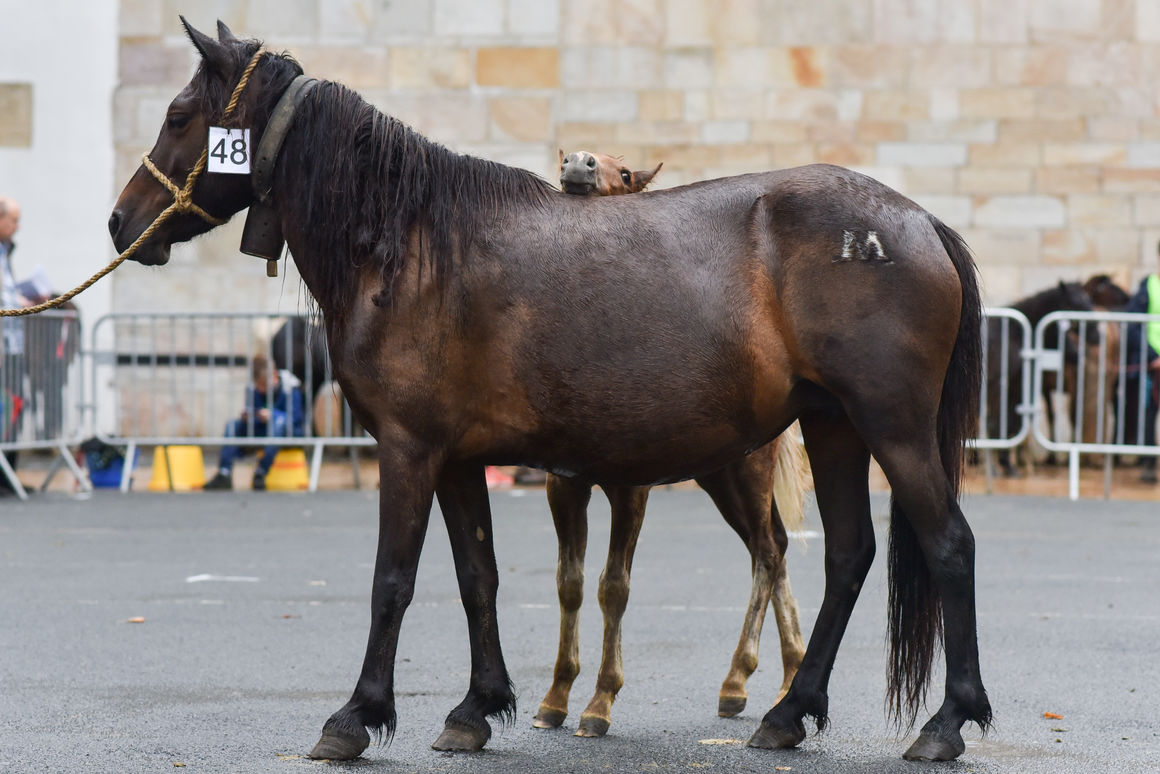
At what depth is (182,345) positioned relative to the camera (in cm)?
1617

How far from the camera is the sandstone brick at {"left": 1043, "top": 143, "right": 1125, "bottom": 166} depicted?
1678 cm

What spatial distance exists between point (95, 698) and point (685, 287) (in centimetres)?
258

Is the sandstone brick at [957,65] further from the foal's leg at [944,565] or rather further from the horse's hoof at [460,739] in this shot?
the horse's hoof at [460,739]

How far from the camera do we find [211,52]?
482 cm

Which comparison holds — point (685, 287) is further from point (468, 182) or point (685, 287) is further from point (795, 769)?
point (795, 769)

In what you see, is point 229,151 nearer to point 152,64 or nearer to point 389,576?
point 389,576

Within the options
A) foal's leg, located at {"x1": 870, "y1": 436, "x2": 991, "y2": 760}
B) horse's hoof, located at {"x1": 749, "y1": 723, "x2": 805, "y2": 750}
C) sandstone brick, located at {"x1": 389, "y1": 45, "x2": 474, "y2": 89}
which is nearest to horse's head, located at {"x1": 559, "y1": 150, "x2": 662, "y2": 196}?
foal's leg, located at {"x1": 870, "y1": 436, "x2": 991, "y2": 760}

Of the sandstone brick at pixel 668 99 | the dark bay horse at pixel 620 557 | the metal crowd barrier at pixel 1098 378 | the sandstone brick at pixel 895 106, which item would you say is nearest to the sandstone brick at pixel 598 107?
the sandstone brick at pixel 668 99

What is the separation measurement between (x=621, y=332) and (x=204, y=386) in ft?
36.9

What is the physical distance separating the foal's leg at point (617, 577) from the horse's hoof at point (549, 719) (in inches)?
6.5

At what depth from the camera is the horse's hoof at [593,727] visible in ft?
16.9

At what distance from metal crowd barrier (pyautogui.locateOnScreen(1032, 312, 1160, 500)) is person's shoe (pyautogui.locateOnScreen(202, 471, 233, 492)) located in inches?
274

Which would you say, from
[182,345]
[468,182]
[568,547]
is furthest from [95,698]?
[182,345]

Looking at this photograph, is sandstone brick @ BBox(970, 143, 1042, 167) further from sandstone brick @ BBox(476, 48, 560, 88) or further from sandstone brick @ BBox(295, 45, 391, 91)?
sandstone brick @ BBox(295, 45, 391, 91)
